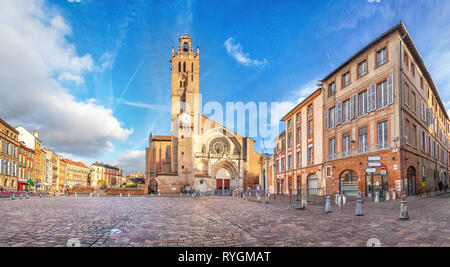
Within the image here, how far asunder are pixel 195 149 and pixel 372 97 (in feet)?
106

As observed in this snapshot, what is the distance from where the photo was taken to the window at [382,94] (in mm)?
20078

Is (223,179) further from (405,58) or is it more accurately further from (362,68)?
(405,58)

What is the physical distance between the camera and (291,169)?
36.0m

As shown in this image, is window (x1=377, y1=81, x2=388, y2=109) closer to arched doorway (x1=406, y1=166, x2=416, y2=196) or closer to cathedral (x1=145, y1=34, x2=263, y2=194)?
arched doorway (x1=406, y1=166, x2=416, y2=196)

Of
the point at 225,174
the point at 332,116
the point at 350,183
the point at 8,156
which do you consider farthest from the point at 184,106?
the point at 350,183

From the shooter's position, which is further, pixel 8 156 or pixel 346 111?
pixel 8 156

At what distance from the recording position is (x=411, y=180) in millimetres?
19953

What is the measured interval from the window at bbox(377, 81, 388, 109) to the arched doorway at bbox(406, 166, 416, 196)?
5.17m

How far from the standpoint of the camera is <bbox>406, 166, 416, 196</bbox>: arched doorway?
1933cm

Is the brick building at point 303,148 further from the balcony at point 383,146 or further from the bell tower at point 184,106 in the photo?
the bell tower at point 184,106

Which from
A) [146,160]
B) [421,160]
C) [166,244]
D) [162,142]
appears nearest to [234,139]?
[162,142]

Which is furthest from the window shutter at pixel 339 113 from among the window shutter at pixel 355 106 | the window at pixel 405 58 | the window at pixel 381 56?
the window at pixel 405 58
